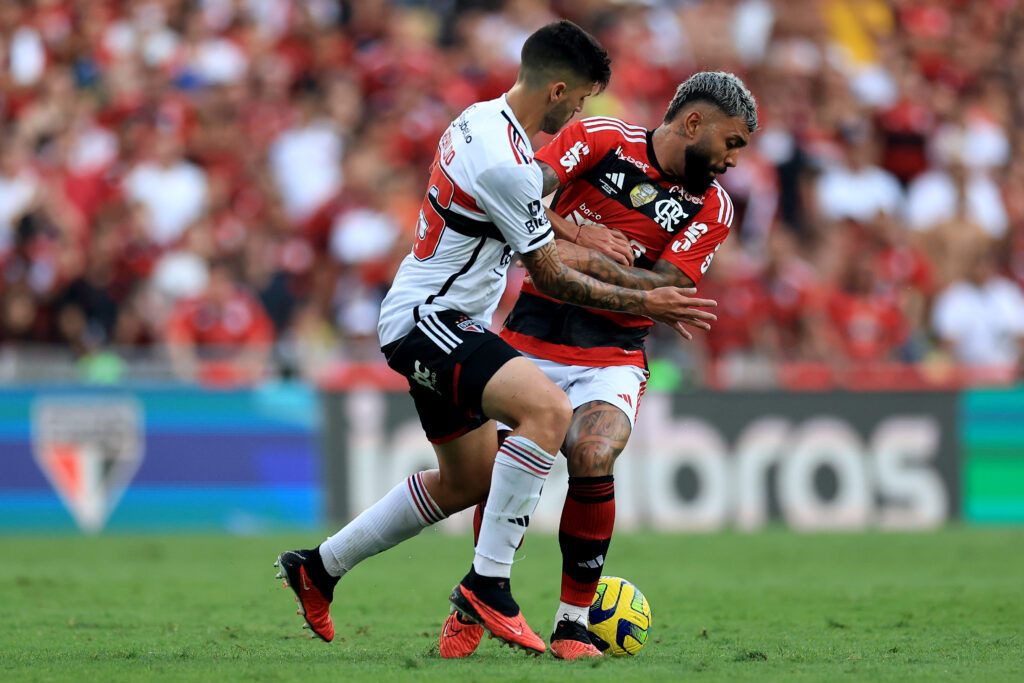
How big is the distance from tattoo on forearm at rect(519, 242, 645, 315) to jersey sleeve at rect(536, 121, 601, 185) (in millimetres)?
743

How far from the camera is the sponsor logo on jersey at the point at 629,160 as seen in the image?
661cm

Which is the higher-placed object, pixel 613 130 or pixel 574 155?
pixel 613 130

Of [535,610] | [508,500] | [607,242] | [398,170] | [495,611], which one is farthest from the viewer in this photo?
[398,170]

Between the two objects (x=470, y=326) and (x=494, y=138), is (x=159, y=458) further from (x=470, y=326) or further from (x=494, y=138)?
(x=494, y=138)

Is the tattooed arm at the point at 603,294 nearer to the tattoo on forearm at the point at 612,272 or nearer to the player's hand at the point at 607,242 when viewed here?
the tattoo on forearm at the point at 612,272

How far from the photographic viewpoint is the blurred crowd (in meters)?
13.6

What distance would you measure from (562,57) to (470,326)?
121 centimetres

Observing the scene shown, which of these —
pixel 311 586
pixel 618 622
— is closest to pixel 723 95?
pixel 618 622

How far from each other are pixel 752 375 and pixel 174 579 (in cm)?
628

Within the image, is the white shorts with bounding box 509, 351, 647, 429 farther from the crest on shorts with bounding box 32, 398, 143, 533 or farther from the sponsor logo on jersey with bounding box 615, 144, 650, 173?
the crest on shorts with bounding box 32, 398, 143, 533

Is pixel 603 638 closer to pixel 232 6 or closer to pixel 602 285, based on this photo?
pixel 602 285

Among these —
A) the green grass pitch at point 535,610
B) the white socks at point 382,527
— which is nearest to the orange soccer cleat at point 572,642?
the green grass pitch at point 535,610

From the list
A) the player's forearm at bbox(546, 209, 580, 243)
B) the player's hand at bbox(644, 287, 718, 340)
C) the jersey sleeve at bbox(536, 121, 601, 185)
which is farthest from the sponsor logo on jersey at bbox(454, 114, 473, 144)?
the player's hand at bbox(644, 287, 718, 340)

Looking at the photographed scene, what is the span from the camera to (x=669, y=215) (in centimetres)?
657
